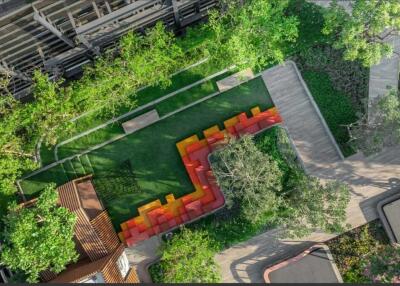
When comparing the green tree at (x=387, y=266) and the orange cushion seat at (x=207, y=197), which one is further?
the orange cushion seat at (x=207, y=197)

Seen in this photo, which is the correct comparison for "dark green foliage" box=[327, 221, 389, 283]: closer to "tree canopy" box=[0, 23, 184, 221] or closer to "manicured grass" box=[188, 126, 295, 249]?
"manicured grass" box=[188, 126, 295, 249]

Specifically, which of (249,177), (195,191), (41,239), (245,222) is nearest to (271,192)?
(249,177)

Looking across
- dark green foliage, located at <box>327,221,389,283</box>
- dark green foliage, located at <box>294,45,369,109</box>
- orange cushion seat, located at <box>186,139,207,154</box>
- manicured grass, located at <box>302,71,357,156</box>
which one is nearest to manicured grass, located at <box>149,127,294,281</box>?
manicured grass, located at <box>302,71,357,156</box>

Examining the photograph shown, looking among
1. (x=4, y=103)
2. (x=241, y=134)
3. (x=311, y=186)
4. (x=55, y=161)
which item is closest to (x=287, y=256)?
(x=311, y=186)

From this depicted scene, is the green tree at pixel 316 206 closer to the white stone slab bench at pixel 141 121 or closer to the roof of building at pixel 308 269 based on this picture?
the roof of building at pixel 308 269

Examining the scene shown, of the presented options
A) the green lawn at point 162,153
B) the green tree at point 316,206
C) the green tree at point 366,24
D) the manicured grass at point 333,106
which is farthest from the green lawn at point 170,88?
the green tree at point 316,206

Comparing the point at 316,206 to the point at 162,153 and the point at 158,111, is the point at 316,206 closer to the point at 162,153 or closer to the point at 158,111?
the point at 162,153
